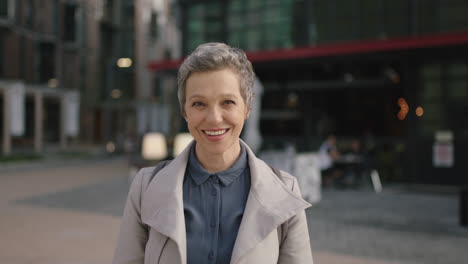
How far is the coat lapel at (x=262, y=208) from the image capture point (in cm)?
153

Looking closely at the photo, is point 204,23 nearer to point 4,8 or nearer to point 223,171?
point 4,8

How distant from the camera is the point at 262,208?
1583mm

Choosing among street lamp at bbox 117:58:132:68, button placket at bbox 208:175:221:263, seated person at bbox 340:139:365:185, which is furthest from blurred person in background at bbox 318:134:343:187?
button placket at bbox 208:175:221:263

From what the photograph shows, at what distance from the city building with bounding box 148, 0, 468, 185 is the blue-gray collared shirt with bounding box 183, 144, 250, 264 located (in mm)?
11283

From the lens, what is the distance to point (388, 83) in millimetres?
13977

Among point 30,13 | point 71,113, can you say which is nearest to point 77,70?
point 30,13

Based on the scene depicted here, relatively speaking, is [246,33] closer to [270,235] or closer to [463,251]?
[463,251]

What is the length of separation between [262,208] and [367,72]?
14.3 meters

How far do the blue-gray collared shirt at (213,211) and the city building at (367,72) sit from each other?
37.0 ft

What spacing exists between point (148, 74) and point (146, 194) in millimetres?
38279

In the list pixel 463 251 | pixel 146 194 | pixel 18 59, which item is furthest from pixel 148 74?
pixel 146 194

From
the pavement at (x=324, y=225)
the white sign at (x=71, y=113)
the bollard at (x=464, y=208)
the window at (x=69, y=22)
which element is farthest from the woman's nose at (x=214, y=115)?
the window at (x=69, y=22)

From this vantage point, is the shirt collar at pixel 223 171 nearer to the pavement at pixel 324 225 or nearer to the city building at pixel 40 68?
the pavement at pixel 324 225

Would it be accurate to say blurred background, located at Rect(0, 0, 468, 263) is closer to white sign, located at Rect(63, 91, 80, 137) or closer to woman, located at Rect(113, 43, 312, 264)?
white sign, located at Rect(63, 91, 80, 137)
